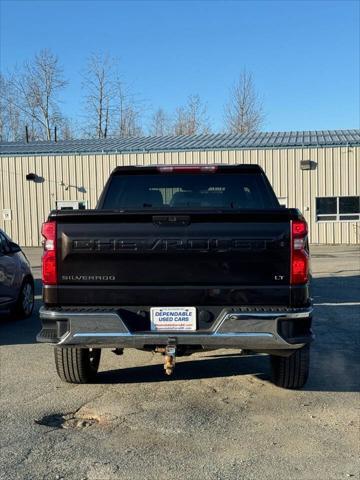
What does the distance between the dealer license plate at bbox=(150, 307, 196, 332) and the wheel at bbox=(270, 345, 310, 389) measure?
126 cm

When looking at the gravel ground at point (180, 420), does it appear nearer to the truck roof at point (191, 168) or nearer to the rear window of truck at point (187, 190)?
the rear window of truck at point (187, 190)

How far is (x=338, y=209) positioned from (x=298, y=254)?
71.9 feet

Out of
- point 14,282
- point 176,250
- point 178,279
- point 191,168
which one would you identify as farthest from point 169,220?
point 14,282

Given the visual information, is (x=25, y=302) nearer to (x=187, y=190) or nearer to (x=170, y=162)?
(x=187, y=190)

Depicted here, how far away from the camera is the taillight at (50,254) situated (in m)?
4.18

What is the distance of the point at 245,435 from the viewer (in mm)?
4105

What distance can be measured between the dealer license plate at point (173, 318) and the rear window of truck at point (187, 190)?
1.55 meters

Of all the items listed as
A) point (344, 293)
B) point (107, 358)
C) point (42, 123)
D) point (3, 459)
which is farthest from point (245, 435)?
point (42, 123)

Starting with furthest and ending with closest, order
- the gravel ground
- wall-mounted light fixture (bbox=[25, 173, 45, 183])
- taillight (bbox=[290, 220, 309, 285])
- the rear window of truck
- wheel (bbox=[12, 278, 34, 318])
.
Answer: wall-mounted light fixture (bbox=[25, 173, 45, 183])
wheel (bbox=[12, 278, 34, 318])
the rear window of truck
taillight (bbox=[290, 220, 309, 285])
the gravel ground

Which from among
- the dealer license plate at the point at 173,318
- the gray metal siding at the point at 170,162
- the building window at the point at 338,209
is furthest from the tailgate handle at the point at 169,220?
the building window at the point at 338,209

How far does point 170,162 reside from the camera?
86.4ft

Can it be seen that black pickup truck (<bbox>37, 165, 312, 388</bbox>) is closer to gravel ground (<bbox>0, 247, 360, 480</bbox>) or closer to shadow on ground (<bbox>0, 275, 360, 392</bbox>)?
gravel ground (<bbox>0, 247, 360, 480</bbox>)

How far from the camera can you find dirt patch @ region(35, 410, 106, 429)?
4312 mm

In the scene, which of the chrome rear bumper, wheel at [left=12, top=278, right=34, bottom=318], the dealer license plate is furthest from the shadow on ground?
the dealer license plate
